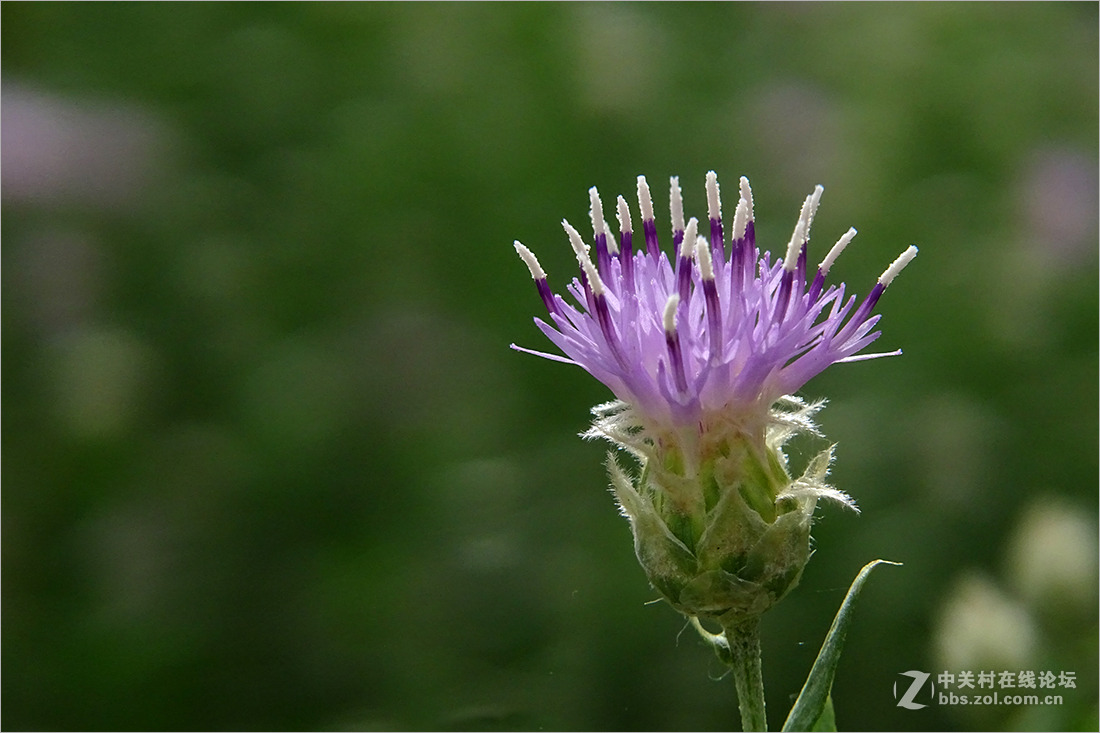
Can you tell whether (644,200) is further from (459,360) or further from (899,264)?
(459,360)

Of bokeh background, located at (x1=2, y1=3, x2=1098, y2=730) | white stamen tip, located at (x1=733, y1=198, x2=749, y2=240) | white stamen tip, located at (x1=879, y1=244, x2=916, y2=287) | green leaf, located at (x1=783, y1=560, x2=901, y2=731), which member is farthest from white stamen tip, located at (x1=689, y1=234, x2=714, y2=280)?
bokeh background, located at (x1=2, y1=3, x2=1098, y2=730)

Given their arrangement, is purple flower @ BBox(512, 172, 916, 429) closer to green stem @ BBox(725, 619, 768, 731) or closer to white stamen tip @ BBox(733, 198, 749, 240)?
white stamen tip @ BBox(733, 198, 749, 240)

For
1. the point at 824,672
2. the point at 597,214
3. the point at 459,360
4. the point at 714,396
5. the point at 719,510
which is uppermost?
the point at 459,360

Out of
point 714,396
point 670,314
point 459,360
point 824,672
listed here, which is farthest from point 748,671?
point 459,360

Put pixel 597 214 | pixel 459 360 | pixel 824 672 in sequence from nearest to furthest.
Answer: pixel 824 672 → pixel 597 214 → pixel 459 360

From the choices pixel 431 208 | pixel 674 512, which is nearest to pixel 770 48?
pixel 431 208

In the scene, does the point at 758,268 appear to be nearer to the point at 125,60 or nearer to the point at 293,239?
the point at 293,239

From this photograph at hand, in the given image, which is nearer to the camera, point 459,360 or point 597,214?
point 597,214
